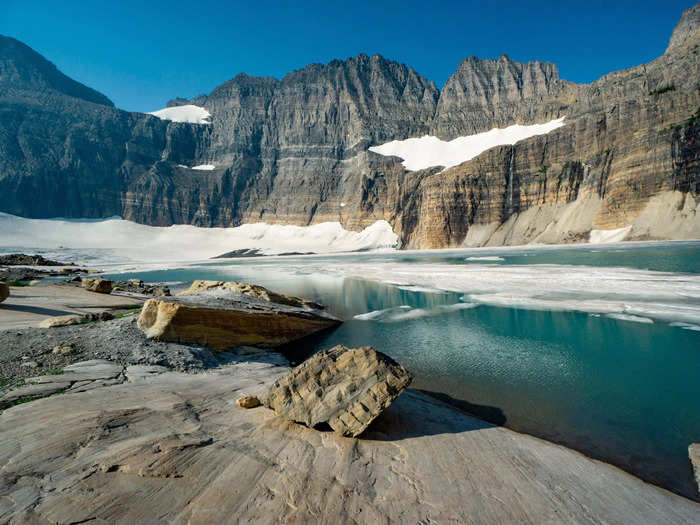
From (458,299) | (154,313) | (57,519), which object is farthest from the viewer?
(458,299)

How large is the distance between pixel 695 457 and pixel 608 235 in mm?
77867

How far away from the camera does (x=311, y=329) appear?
1333cm

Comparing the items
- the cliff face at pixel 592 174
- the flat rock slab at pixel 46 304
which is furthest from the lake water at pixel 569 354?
the cliff face at pixel 592 174

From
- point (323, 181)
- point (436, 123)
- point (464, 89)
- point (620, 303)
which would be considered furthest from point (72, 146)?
point (620, 303)

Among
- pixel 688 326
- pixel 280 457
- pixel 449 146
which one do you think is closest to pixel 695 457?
pixel 280 457

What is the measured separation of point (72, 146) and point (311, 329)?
522ft

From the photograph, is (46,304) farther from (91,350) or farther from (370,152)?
(370,152)

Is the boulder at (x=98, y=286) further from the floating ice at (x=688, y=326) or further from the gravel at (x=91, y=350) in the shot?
Result: the floating ice at (x=688, y=326)

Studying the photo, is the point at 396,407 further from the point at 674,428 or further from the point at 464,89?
the point at 464,89

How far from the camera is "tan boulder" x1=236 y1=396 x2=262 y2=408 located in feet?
18.0

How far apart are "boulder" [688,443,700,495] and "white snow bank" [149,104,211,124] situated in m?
185

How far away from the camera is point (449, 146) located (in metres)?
134

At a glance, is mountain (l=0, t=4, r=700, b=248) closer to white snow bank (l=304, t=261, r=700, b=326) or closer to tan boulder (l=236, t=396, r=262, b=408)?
white snow bank (l=304, t=261, r=700, b=326)

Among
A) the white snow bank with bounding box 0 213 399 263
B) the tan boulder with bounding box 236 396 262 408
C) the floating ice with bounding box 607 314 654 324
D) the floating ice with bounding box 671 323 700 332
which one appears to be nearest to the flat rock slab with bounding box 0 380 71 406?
the tan boulder with bounding box 236 396 262 408
